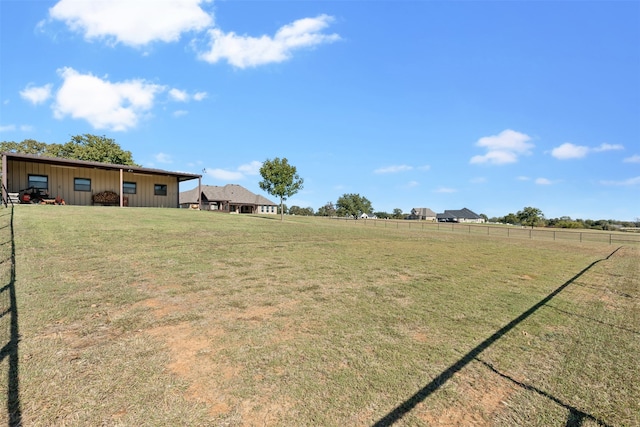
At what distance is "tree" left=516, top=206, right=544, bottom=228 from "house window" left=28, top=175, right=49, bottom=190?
93.1 meters

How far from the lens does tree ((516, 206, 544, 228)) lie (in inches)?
3167

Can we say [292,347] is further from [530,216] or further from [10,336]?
[530,216]

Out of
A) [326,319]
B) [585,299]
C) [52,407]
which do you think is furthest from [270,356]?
[585,299]

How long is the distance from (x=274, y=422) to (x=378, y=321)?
2.42 meters

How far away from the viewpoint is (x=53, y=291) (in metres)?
4.56

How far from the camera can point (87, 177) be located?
20.6 m

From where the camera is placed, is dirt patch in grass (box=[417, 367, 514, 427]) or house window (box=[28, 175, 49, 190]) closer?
dirt patch in grass (box=[417, 367, 514, 427])

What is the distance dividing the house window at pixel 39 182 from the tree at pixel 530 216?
9310 centimetres

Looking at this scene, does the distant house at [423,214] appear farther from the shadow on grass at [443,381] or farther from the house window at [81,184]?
the shadow on grass at [443,381]

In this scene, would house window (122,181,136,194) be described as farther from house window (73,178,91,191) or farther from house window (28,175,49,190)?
house window (28,175,49,190)

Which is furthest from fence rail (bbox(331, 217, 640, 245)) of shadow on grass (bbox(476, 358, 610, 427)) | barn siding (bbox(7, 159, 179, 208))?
shadow on grass (bbox(476, 358, 610, 427))

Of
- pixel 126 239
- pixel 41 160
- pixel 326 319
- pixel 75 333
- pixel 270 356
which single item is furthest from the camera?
pixel 41 160

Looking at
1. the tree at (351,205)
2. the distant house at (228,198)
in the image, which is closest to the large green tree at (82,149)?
the distant house at (228,198)

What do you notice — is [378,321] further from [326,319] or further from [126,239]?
[126,239]
